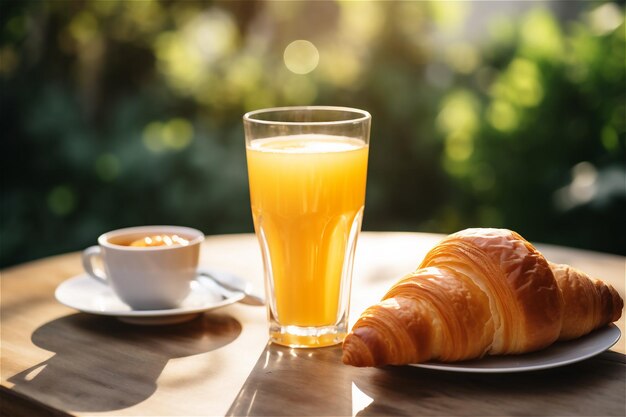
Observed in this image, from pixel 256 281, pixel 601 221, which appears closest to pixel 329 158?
pixel 256 281

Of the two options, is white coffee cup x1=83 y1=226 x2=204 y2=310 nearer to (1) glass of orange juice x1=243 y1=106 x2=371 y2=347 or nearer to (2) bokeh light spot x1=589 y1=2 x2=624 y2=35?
(1) glass of orange juice x1=243 y1=106 x2=371 y2=347

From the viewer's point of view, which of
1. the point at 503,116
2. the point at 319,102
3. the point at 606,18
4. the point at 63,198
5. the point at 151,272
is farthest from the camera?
the point at 319,102

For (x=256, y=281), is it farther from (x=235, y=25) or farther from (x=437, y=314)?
(x=235, y=25)

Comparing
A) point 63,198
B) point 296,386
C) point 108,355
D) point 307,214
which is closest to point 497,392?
point 296,386

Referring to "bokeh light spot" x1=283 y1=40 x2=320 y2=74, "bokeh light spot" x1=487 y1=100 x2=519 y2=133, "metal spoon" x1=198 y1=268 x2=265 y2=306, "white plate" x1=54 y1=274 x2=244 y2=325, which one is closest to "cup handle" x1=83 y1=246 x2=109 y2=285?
"white plate" x1=54 y1=274 x2=244 y2=325

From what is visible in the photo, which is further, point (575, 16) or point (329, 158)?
point (575, 16)

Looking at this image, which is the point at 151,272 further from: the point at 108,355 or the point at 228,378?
the point at 228,378

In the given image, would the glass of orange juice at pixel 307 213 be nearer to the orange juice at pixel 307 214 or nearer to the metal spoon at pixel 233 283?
the orange juice at pixel 307 214
